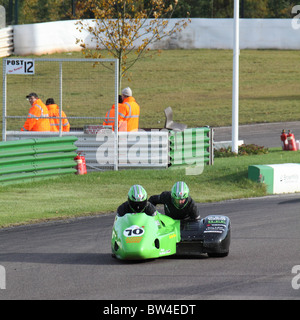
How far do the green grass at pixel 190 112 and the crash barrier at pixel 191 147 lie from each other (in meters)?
0.42

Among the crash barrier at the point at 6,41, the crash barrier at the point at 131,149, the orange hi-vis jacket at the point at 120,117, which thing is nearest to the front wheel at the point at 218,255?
the crash barrier at the point at 131,149

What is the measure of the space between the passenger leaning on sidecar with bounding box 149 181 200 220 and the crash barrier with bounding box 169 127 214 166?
797 cm

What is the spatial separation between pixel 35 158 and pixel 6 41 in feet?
76.9

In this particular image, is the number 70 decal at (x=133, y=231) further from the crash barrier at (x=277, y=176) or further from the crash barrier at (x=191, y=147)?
the crash barrier at (x=191, y=147)

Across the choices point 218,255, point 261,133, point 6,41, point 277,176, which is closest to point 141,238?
point 218,255

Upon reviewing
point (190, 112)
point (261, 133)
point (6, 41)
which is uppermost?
point (6, 41)

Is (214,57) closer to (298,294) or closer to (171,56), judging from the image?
(171,56)

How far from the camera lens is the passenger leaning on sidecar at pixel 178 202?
36.8 ft

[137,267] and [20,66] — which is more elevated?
[20,66]

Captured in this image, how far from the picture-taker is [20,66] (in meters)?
19.0

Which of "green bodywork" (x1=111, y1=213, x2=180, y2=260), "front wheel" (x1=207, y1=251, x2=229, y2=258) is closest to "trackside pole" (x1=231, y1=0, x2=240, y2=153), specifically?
"front wheel" (x1=207, y1=251, x2=229, y2=258)

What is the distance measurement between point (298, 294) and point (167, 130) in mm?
11008

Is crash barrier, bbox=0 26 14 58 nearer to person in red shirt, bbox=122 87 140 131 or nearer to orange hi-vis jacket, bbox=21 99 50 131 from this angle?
orange hi-vis jacket, bbox=21 99 50 131

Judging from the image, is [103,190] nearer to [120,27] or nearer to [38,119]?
[38,119]
